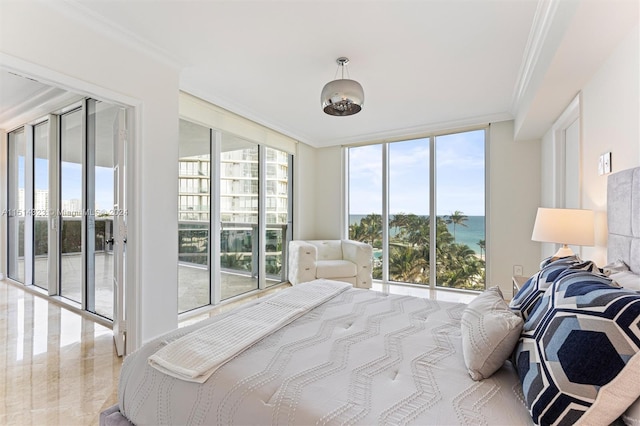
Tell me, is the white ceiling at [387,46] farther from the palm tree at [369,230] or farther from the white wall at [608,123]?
the palm tree at [369,230]

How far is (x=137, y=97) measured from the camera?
236cm

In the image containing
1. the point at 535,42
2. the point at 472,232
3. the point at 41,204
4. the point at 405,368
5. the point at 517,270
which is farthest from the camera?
the point at 472,232

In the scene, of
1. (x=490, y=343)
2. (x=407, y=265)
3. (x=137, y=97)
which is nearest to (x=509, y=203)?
(x=407, y=265)

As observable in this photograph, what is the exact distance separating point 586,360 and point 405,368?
569mm

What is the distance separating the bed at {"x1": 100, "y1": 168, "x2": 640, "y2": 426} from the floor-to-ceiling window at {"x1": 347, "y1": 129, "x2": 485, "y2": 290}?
9.16 ft

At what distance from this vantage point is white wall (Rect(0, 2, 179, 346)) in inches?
71.6

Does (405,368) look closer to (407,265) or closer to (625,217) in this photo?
(625,217)

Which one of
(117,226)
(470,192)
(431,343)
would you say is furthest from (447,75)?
(117,226)

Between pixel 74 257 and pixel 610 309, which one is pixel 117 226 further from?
pixel 610 309

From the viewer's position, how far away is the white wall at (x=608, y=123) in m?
1.57

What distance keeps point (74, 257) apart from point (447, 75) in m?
4.75

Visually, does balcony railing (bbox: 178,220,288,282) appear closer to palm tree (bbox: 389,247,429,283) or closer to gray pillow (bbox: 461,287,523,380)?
palm tree (bbox: 389,247,429,283)

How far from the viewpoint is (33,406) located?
1797 millimetres

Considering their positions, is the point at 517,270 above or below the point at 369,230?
below
